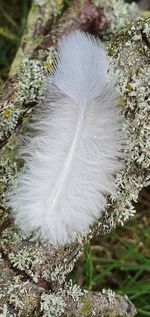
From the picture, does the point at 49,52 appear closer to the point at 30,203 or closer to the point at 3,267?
the point at 30,203

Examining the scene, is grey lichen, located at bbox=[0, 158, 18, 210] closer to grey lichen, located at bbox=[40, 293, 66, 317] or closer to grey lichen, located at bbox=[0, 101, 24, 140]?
grey lichen, located at bbox=[0, 101, 24, 140]

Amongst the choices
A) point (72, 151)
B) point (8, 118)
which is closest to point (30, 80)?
point (8, 118)

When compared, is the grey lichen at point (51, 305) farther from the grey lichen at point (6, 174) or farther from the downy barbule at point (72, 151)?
the grey lichen at point (6, 174)

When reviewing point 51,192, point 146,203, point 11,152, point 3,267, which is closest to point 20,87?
point 11,152

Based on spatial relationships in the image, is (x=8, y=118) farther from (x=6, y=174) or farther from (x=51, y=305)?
(x=51, y=305)

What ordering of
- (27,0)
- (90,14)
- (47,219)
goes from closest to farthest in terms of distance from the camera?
(47,219) < (90,14) < (27,0)

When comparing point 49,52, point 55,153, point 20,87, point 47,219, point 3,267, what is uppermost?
point 49,52
